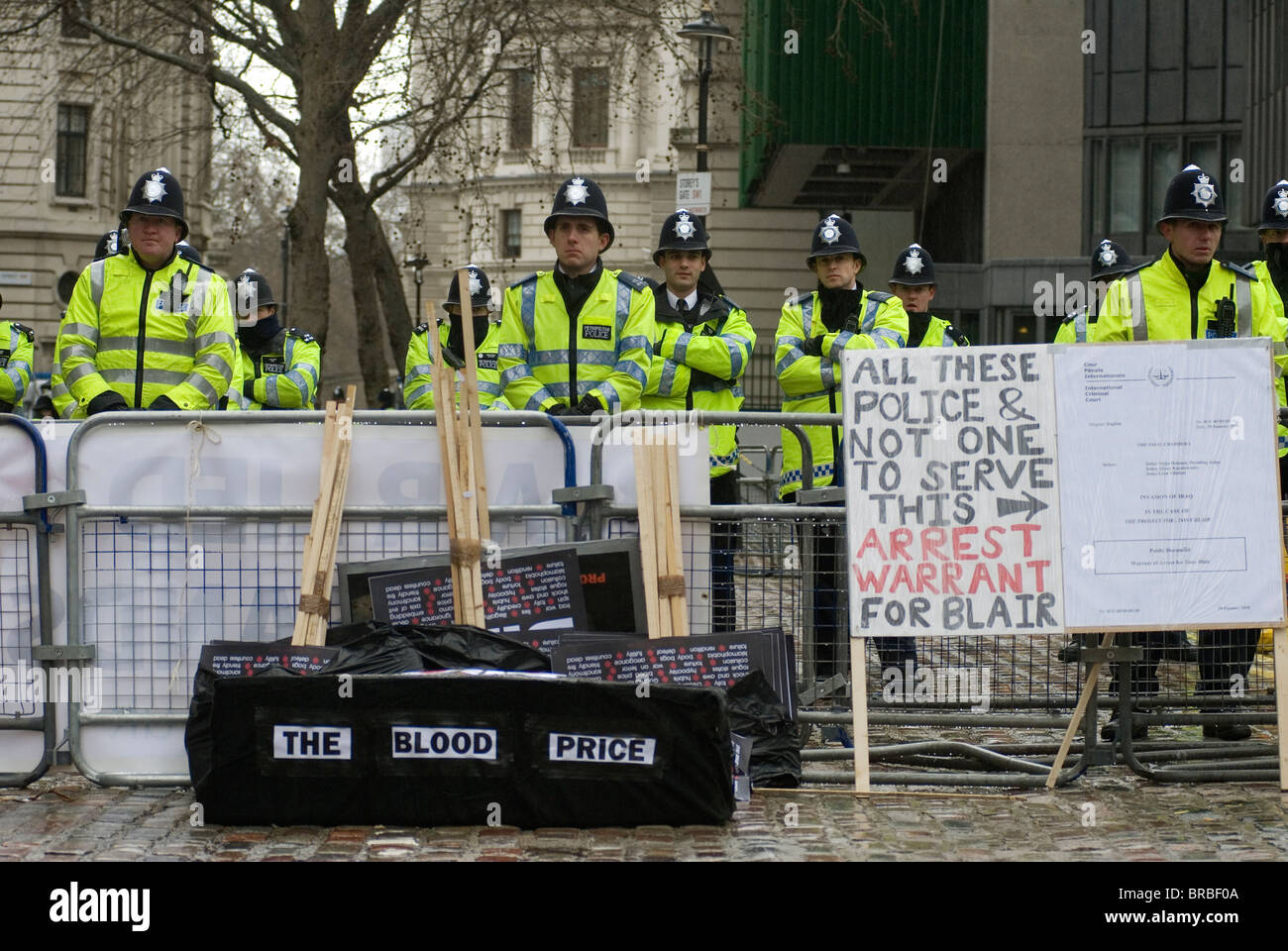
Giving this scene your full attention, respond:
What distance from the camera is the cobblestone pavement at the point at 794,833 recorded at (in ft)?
19.2

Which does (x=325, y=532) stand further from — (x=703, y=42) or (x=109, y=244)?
(x=703, y=42)

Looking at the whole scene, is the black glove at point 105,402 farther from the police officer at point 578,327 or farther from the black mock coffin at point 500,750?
the black mock coffin at point 500,750

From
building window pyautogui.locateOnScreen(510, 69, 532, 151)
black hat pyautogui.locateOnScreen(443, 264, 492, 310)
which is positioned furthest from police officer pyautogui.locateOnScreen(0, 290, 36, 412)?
building window pyautogui.locateOnScreen(510, 69, 532, 151)

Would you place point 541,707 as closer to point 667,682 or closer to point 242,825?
point 667,682

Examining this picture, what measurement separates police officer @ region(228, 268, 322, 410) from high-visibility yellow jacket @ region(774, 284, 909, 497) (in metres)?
5.23

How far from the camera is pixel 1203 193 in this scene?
807 cm

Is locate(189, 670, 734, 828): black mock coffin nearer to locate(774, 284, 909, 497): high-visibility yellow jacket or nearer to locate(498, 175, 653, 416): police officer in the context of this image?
locate(498, 175, 653, 416): police officer

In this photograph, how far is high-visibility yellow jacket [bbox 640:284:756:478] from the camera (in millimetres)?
9250

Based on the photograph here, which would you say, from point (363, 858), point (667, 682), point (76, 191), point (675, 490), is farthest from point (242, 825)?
point (76, 191)

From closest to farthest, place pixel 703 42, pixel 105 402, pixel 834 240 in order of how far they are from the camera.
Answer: pixel 105 402 < pixel 834 240 < pixel 703 42

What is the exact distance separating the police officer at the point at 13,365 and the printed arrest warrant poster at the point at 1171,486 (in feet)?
27.6

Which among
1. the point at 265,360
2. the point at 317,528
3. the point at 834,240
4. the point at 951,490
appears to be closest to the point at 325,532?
the point at 317,528

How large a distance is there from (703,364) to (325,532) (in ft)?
9.28

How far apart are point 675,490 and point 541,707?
1254 millimetres
